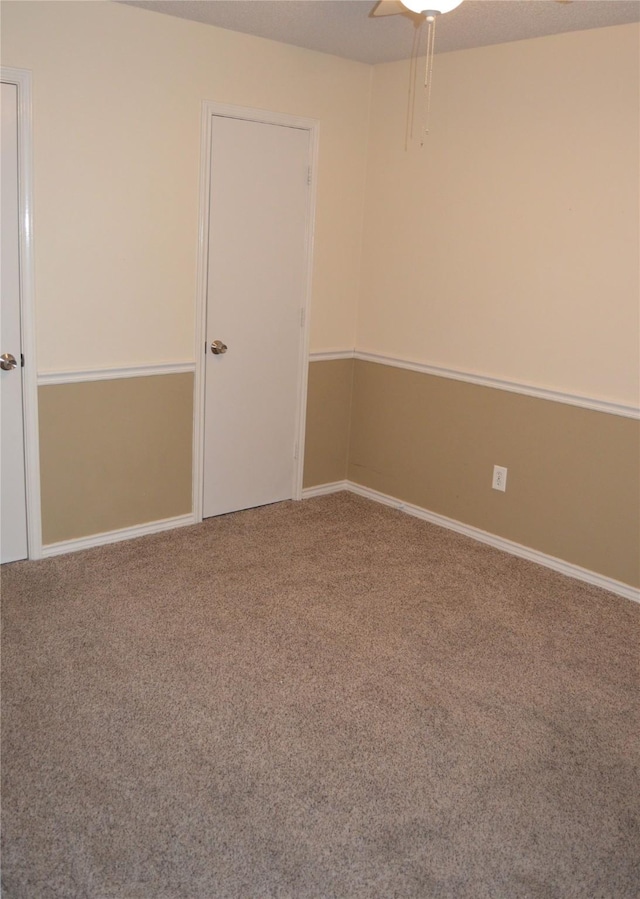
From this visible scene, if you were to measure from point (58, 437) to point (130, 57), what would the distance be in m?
1.66

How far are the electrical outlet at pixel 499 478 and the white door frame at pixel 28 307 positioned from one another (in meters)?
2.16

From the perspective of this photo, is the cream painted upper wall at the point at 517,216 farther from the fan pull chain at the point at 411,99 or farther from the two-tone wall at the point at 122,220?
the two-tone wall at the point at 122,220

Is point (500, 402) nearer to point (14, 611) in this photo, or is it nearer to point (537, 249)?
point (537, 249)

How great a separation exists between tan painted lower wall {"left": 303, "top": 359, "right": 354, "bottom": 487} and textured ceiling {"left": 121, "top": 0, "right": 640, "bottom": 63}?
1639mm

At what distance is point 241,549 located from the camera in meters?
3.84

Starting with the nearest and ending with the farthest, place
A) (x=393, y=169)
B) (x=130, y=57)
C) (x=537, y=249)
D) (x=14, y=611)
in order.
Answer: (x=14, y=611) → (x=130, y=57) → (x=537, y=249) → (x=393, y=169)

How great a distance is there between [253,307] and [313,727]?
7.50 feet

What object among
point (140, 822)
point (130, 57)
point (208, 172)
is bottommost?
point (140, 822)

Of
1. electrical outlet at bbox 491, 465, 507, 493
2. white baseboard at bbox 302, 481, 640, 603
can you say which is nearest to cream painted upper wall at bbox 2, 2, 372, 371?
white baseboard at bbox 302, 481, 640, 603

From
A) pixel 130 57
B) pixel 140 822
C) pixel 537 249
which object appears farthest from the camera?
pixel 537 249

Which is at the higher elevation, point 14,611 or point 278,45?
point 278,45

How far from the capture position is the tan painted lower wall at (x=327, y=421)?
14.8ft

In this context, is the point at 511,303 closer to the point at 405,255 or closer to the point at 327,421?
the point at 405,255

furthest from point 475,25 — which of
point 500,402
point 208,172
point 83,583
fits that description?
point 83,583
